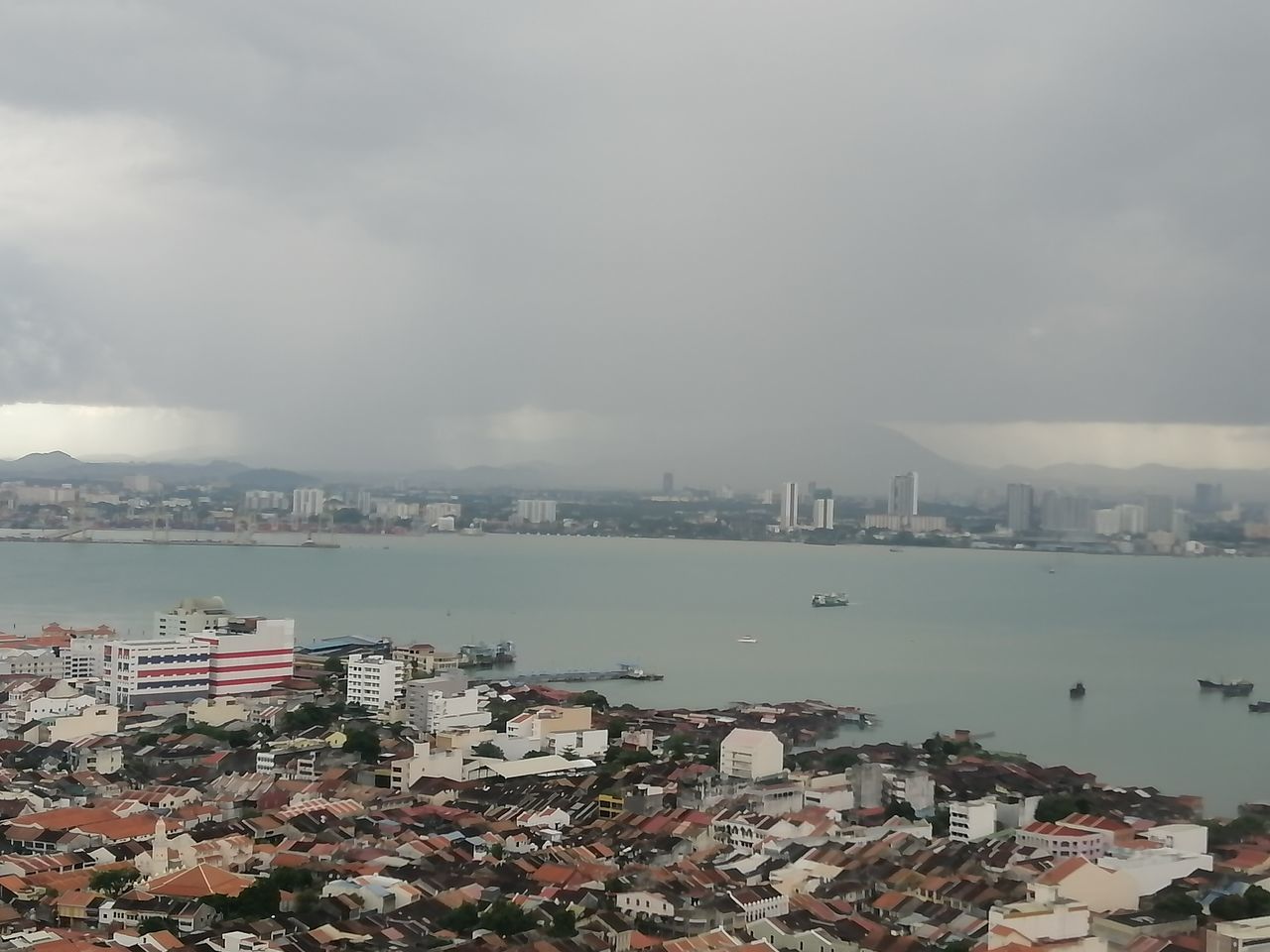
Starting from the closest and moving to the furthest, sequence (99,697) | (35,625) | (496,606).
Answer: (99,697), (35,625), (496,606)

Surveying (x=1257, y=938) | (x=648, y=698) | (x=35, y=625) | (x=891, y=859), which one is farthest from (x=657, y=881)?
(x=35, y=625)

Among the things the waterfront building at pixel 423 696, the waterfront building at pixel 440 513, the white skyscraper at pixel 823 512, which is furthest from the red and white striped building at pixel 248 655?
the waterfront building at pixel 440 513

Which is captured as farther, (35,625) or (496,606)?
(496,606)

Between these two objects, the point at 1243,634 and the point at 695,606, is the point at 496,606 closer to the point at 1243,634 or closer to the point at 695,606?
the point at 695,606

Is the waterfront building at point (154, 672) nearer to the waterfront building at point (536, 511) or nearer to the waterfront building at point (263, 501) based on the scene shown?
the waterfront building at point (536, 511)

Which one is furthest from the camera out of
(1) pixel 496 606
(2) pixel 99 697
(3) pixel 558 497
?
(3) pixel 558 497

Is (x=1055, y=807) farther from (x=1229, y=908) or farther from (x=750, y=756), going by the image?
(x=1229, y=908)

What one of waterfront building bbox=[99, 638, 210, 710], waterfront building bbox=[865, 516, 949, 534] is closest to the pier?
waterfront building bbox=[99, 638, 210, 710]
